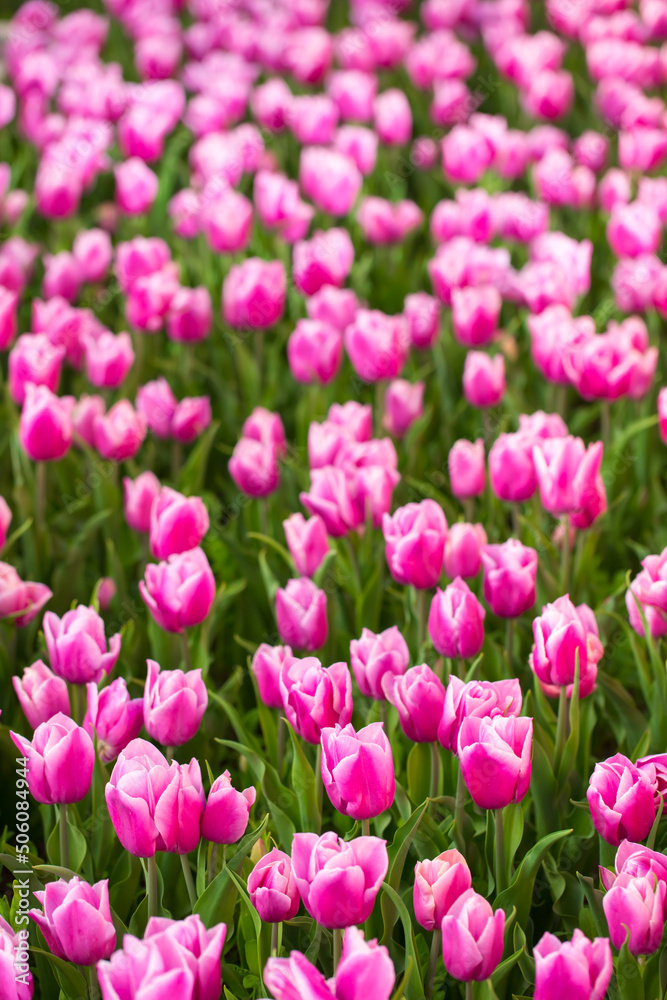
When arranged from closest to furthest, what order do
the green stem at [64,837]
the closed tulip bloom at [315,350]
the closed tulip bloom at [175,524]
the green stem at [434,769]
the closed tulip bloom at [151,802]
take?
the closed tulip bloom at [151,802] → the green stem at [64,837] → the green stem at [434,769] → the closed tulip bloom at [175,524] → the closed tulip bloom at [315,350]

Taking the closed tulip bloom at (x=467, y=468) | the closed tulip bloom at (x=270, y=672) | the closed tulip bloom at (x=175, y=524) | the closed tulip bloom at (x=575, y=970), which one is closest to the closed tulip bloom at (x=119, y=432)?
the closed tulip bloom at (x=175, y=524)

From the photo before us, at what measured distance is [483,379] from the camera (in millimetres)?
2561

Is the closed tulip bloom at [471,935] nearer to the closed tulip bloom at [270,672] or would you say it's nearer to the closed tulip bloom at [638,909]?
the closed tulip bloom at [638,909]

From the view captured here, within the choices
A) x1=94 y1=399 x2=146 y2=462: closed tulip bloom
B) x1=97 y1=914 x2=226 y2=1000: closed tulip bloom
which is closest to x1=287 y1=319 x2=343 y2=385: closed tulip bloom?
x1=94 y1=399 x2=146 y2=462: closed tulip bloom

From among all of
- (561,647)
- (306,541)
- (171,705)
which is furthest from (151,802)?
(306,541)

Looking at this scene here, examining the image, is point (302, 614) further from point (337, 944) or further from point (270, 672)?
point (337, 944)

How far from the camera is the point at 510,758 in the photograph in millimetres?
1405

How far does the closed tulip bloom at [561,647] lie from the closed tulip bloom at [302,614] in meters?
0.34

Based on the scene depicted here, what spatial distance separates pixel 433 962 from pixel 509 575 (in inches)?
23.5

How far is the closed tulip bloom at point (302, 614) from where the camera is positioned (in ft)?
6.03

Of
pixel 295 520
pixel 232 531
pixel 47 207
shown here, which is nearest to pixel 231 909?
pixel 295 520

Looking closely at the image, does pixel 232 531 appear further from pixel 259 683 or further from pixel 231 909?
pixel 231 909

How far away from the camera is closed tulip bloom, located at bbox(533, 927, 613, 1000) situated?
119 centimetres

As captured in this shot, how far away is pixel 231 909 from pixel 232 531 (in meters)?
1.19
